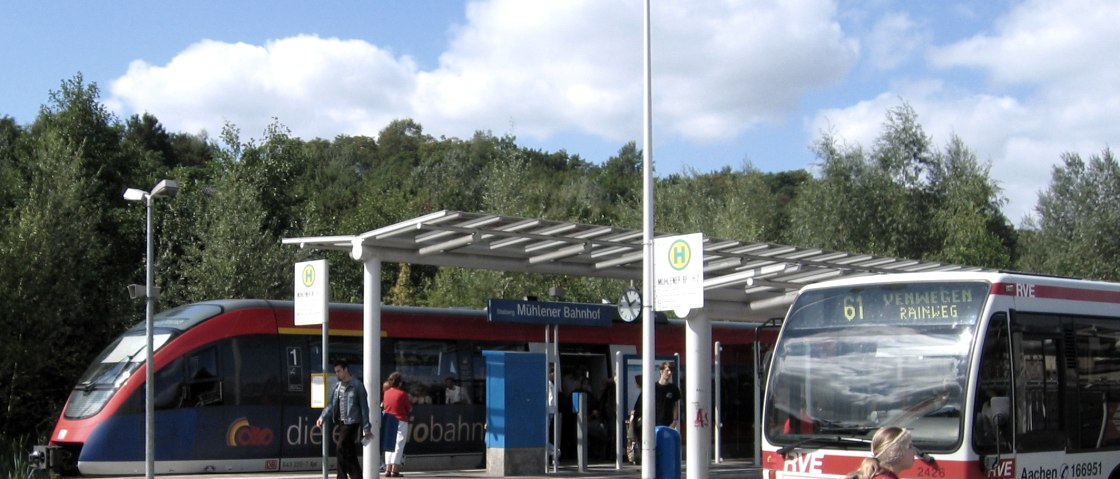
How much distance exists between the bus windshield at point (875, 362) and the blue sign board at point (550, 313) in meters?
8.93

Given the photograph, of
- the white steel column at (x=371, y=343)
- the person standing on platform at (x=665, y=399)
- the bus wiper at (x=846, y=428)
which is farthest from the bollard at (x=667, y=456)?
the bus wiper at (x=846, y=428)

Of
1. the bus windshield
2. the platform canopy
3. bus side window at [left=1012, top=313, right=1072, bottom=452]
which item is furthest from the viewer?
the platform canopy

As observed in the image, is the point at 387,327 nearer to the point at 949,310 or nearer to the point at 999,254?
the point at 949,310

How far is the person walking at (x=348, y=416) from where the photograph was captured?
15.0m

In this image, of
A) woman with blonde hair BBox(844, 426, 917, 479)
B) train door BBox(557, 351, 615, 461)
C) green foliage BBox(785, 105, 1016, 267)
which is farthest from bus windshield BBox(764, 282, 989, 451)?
green foliage BBox(785, 105, 1016, 267)

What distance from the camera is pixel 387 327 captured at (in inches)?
817

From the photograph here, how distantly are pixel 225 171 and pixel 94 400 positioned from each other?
1757 cm

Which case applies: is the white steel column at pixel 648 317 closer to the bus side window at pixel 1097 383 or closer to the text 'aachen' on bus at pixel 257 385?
the text 'aachen' on bus at pixel 257 385

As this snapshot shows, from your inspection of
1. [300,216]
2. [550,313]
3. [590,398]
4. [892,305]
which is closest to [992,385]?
[892,305]

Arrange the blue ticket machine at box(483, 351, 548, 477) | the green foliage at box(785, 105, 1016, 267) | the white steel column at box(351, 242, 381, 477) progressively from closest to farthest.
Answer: the white steel column at box(351, 242, 381, 477)
the blue ticket machine at box(483, 351, 548, 477)
the green foliage at box(785, 105, 1016, 267)

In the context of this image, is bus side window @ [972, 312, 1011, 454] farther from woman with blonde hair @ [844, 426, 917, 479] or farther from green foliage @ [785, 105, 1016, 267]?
green foliage @ [785, 105, 1016, 267]

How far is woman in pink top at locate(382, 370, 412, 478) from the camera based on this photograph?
18.3 meters

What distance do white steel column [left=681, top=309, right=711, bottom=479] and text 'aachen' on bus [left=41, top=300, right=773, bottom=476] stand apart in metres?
3.99

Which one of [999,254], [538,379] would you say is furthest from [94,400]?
[999,254]
